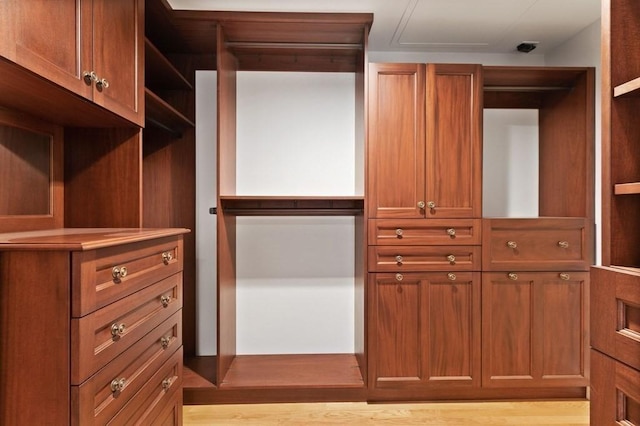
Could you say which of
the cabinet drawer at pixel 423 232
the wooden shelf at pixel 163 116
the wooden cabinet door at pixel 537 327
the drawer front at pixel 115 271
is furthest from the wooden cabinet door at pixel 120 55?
the wooden cabinet door at pixel 537 327

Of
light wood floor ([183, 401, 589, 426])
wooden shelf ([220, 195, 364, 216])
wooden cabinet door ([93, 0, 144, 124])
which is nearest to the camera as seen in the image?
wooden cabinet door ([93, 0, 144, 124])

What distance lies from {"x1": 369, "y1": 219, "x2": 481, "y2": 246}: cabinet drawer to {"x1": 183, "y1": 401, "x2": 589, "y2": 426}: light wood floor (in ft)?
3.07

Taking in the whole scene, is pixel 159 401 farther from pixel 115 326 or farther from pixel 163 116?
pixel 163 116

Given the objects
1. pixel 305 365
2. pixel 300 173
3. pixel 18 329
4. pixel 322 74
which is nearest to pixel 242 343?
pixel 305 365

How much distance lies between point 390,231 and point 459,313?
62cm

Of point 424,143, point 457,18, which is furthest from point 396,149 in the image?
point 457,18

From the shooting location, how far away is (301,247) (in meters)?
2.55

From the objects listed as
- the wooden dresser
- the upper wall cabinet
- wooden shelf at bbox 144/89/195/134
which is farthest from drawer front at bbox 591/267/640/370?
wooden shelf at bbox 144/89/195/134

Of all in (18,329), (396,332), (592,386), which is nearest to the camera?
(18,329)

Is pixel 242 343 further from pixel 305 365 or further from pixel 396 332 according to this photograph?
pixel 396 332

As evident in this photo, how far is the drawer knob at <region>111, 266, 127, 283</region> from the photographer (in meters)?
1.04

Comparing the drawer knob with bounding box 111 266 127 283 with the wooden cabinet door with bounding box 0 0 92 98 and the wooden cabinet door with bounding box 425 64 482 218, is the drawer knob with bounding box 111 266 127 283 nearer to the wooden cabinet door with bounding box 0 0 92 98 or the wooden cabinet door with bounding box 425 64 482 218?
the wooden cabinet door with bounding box 0 0 92 98

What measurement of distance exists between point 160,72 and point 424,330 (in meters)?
2.16

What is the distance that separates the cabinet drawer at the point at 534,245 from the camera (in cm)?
210
